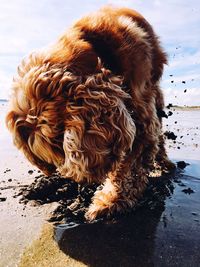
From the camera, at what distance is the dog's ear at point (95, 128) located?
3145 mm

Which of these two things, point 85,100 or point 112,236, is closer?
point 85,100

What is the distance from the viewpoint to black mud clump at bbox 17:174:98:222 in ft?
13.4

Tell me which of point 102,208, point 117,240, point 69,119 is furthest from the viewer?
point 102,208

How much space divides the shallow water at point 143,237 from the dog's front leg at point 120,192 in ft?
0.61

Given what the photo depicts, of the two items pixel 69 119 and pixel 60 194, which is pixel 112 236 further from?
pixel 60 194

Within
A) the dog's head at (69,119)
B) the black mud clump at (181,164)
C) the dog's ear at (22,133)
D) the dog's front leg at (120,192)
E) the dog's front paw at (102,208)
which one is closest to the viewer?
the dog's head at (69,119)

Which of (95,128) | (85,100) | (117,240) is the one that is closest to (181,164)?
(117,240)

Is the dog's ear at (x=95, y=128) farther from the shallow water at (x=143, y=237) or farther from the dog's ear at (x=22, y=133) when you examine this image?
the shallow water at (x=143, y=237)

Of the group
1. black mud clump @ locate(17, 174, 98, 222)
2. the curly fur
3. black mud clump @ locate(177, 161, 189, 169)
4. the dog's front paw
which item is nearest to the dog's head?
the curly fur

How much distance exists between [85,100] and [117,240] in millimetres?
1318

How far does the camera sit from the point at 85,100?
10.5 feet

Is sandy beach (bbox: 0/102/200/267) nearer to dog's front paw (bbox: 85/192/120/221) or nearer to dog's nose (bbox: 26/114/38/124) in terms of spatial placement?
dog's front paw (bbox: 85/192/120/221)

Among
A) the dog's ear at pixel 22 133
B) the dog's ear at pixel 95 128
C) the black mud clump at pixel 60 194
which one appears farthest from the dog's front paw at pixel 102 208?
the dog's ear at pixel 22 133

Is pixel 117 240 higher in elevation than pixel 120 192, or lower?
higher
